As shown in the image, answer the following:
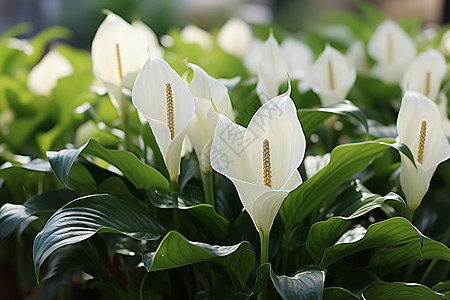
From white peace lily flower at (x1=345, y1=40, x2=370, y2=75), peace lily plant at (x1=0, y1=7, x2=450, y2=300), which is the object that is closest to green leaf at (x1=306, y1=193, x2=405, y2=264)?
peace lily plant at (x1=0, y1=7, x2=450, y2=300)

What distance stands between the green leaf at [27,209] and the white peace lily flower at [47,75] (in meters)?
0.47

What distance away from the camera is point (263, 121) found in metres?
0.53

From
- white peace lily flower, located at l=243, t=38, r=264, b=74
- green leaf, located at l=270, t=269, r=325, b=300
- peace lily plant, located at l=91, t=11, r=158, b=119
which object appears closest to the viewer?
green leaf, located at l=270, t=269, r=325, b=300

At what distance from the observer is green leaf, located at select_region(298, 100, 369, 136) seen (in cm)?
63

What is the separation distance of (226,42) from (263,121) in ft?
2.97

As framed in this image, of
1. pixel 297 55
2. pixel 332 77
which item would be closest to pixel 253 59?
pixel 297 55

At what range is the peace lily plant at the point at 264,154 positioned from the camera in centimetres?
52

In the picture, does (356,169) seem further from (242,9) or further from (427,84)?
(242,9)

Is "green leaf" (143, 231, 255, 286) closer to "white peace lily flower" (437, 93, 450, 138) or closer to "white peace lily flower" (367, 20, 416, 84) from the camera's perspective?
"white peace lily flower" (437, 93, 450, 138)

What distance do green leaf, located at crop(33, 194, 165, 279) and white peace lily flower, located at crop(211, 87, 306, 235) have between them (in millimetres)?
133

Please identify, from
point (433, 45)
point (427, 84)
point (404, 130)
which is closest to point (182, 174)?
point (404, 130)

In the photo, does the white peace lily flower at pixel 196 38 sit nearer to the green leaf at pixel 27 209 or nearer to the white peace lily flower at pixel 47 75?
the white peace lily flower at pixel 47 75

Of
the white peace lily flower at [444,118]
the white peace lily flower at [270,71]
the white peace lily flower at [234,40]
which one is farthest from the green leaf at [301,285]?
the white peace lily flower at [234,40]

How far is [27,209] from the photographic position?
2.13 ft
